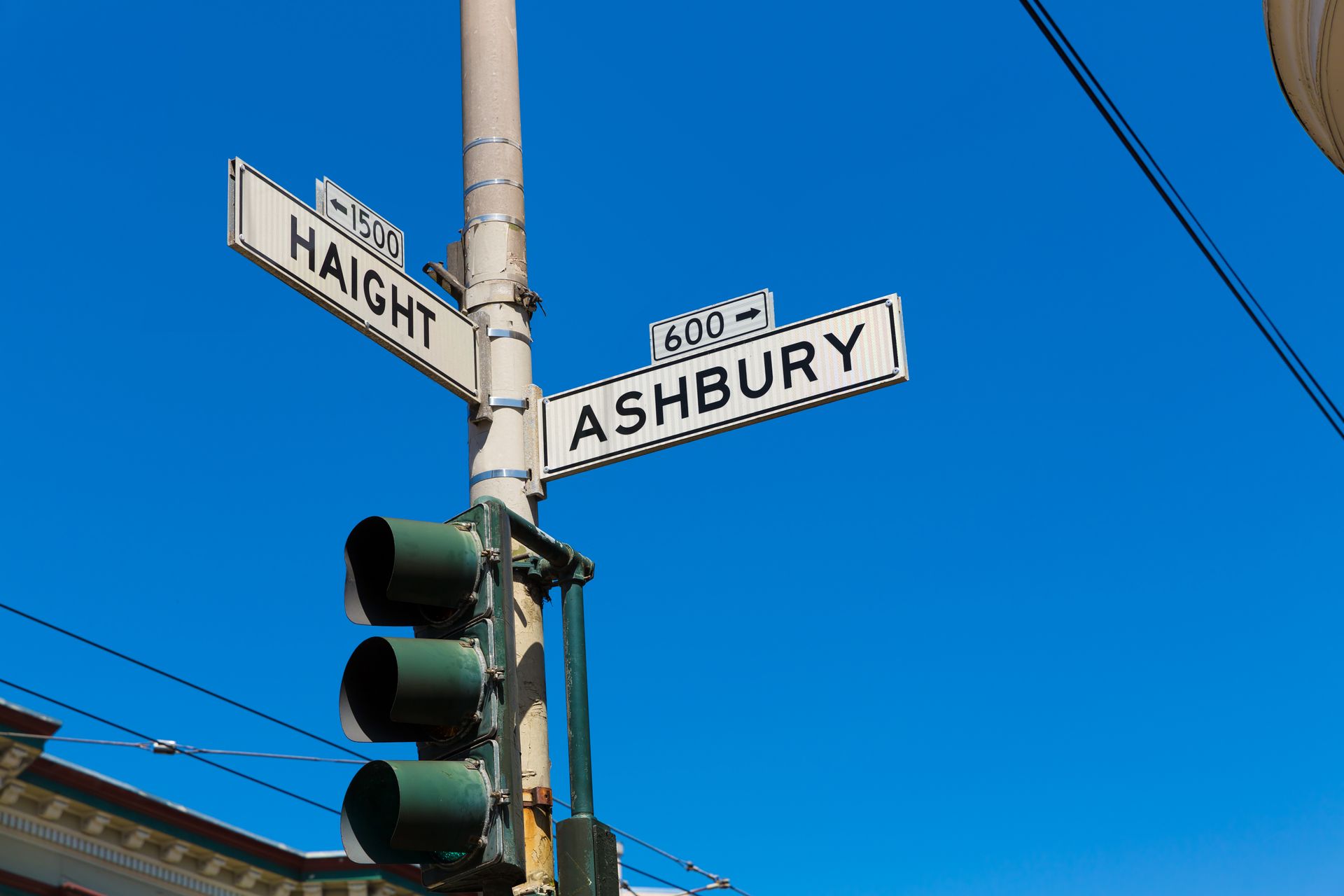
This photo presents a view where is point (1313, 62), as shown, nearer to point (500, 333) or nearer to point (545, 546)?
point (500, 333)

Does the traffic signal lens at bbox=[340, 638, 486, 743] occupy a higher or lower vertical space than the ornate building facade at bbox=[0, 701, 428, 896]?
lower

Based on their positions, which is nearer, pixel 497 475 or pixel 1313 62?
pixel 497 475

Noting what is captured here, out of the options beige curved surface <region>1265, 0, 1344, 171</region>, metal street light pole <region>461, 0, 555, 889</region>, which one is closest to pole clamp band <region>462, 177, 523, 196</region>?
metal street light pole <region>461, 0, 555, 889</region>

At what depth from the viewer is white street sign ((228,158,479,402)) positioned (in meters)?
5.36

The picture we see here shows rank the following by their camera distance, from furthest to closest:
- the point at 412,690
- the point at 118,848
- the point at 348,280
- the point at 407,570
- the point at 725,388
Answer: the point at 118,848, the point at 725,388, the point at 348,280, the point at 407,570, the point at 412,690

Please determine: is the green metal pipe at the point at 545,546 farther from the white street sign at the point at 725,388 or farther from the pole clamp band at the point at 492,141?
the pole clamp band at the point at 492,141

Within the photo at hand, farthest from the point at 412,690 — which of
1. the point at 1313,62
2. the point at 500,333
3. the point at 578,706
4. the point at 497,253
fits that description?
the point at 1313,62

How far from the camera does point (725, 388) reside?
6137 mm

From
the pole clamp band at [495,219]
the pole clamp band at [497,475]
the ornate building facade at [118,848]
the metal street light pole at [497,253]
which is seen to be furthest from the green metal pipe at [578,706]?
the ornate building facade at [118,848]

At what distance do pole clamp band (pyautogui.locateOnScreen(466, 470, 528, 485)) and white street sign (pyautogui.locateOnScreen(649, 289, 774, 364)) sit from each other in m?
0.76

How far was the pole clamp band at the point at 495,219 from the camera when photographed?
6.28 m

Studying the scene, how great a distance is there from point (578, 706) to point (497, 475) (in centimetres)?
120

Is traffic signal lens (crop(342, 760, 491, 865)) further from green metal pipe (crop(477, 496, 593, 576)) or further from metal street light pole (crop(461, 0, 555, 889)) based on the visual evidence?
metal street light pole (crop(461, 0, 555, 889))

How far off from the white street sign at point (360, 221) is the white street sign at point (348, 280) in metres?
0.07
